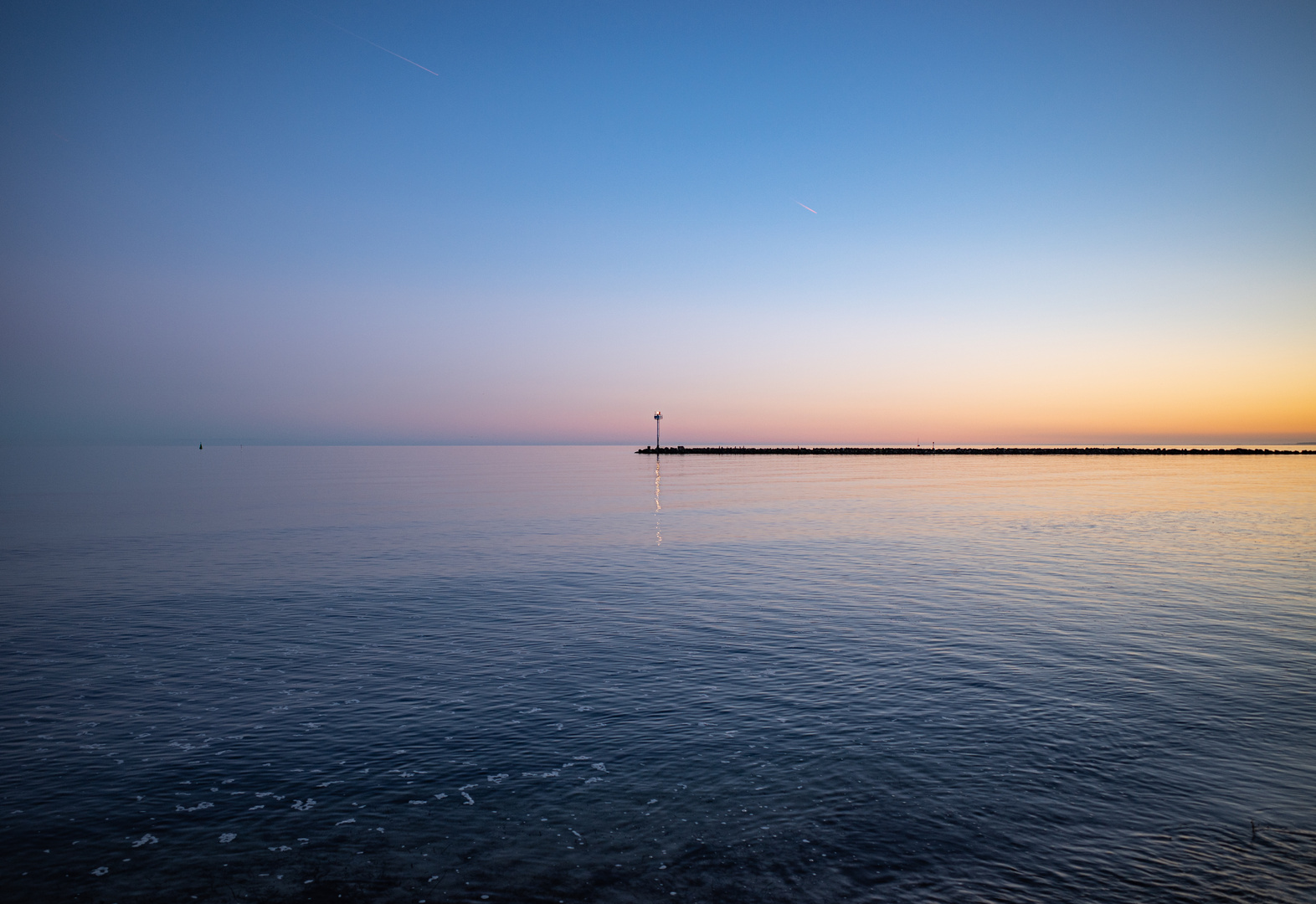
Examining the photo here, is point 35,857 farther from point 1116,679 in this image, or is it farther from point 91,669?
point 1116,679

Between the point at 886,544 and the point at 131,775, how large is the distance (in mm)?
36985

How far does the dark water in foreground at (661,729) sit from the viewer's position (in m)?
10.0

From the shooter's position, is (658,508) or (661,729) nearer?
(661,729)

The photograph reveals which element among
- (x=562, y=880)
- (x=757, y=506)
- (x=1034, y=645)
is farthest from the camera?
(x=757, y=506)

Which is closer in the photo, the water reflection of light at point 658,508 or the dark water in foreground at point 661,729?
the dark water in foreground at point 661,729

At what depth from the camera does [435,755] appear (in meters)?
13.7

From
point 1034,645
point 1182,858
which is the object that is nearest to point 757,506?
point 1034,645

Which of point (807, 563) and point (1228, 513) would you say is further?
point (1228, 513)

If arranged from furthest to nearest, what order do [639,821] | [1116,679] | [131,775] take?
[1116,679], [131,775], [639,821]

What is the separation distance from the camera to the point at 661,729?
15.0 meters

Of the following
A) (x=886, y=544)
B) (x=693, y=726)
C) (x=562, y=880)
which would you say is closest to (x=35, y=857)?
(x=562, y=880)

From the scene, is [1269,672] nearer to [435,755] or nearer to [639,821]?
[639,821]

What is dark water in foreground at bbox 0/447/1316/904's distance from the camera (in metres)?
10.0

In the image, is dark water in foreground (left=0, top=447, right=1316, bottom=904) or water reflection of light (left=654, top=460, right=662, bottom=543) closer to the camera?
dark water in foreground (left=0, top=447, right=1316, bottom=904)
